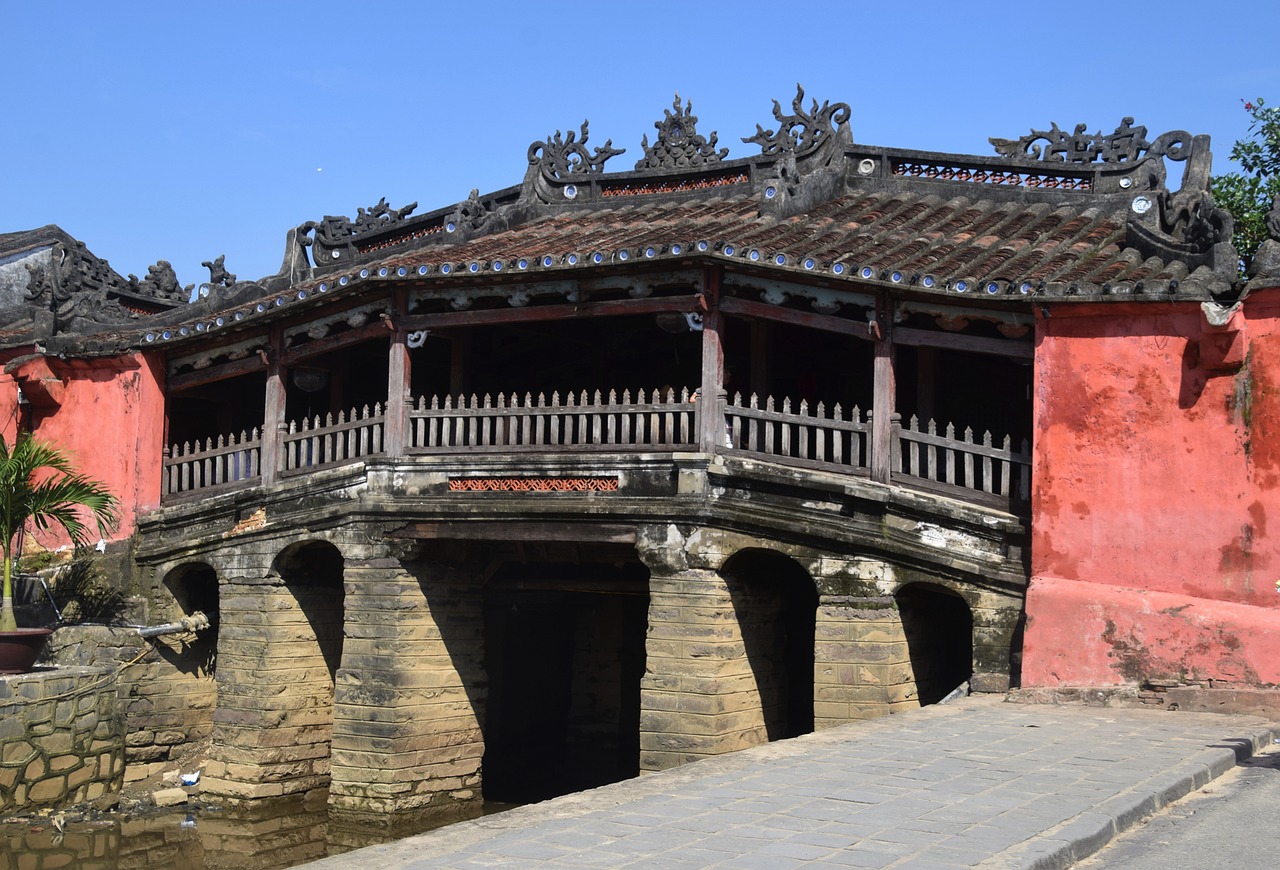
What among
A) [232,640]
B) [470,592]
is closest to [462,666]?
[470,592]

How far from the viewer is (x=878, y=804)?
7.00m

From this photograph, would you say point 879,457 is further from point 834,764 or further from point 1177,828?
point 1177,828

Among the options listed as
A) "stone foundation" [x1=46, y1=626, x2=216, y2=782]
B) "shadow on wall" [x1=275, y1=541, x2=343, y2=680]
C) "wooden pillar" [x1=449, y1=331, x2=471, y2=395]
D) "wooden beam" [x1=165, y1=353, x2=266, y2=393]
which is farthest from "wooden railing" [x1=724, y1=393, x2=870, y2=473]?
"stone foundation" [x1=46, y1=626, x2=216, y2=782]

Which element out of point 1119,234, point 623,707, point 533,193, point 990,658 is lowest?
point 623,707

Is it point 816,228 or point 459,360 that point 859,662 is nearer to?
point 816,228

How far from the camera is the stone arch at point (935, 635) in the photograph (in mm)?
12070

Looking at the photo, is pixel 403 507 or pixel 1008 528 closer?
pixel 1008 528

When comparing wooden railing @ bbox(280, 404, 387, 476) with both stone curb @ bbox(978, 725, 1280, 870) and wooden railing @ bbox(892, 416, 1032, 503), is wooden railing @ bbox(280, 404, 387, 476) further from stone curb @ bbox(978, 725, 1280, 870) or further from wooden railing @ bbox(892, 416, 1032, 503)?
stone curb @ bbox(978, 725, 1280, 870)

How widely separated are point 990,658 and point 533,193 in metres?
8.83

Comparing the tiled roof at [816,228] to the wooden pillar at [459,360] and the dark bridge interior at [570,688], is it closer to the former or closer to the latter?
the wooden pillar at [459,360]

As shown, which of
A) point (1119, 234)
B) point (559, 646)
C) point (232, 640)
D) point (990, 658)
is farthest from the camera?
point (559, 646)

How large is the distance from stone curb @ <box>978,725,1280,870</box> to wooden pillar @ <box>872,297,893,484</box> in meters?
3.95

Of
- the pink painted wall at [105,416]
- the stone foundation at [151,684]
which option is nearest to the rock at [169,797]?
the stone foundation at [151,684]

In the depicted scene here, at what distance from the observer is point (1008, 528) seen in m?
11.5
